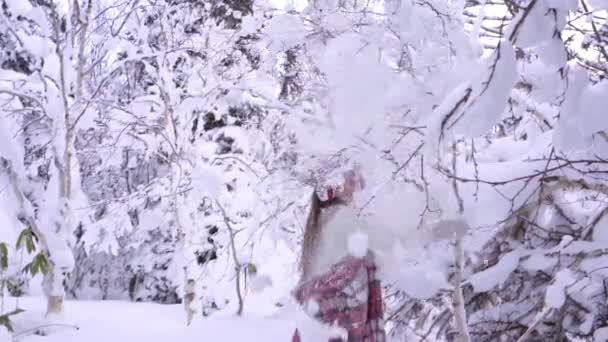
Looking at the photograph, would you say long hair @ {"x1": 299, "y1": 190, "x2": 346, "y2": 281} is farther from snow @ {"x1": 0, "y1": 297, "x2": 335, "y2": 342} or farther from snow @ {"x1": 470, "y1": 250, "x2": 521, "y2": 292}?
snow @ {"x1": 0, "y1": 297, "x2": 335, "y2": 342}

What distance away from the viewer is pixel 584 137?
1.71 meters

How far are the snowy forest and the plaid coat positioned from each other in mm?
65

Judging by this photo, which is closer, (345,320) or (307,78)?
(345,320)

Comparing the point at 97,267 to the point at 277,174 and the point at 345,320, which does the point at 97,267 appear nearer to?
the point at 277,174

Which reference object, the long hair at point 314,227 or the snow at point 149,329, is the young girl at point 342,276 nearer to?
the long hair at point 314,227

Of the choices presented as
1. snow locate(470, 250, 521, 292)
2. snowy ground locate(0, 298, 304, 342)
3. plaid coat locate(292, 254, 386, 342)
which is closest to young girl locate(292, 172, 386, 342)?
plaid coat locate(292, 254, 386, 342)

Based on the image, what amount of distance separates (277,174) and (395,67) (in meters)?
1.71

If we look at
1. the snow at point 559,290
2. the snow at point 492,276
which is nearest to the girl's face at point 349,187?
the snow at point 492,276

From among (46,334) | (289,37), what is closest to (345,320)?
(289,37)

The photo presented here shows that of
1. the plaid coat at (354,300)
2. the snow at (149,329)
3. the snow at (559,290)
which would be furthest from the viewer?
the snow at (149,329)

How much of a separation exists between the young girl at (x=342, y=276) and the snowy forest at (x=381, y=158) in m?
0.05

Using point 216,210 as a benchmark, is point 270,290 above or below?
below

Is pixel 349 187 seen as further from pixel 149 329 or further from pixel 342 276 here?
pixel 149 329

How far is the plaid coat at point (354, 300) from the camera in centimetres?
280
